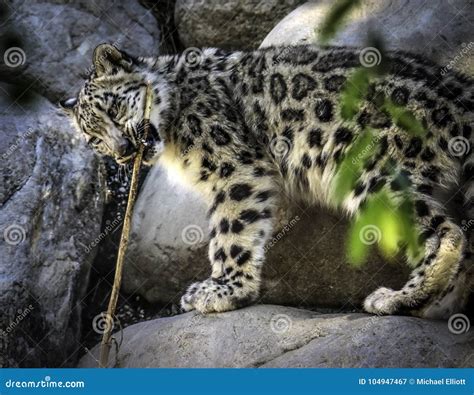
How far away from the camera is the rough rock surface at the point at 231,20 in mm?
6301

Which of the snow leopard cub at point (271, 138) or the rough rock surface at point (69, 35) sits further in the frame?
the rough rock surface at point (69, 35)

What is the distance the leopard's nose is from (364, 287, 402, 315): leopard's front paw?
4.79 ft

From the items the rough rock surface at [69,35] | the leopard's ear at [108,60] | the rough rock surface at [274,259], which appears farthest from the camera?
the rough rock surface at [69,35]

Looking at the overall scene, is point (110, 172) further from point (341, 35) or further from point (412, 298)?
point (412, 298)

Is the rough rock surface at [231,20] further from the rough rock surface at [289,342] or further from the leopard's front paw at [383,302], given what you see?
the leopard's front paw at [383,302]

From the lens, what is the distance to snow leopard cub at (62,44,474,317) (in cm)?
380

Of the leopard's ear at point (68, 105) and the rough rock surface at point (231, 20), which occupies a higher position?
the rough rock surface at point (231, 20)

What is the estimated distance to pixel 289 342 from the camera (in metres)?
3.88

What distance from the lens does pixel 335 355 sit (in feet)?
11.9

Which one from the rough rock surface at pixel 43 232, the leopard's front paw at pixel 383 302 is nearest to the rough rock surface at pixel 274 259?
the rough rock surface at pixel 43 232

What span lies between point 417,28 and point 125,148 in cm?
202

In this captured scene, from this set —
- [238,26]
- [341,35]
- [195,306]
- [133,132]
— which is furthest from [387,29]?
[195,306]

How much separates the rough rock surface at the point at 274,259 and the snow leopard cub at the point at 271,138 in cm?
30

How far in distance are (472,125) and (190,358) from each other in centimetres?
169
